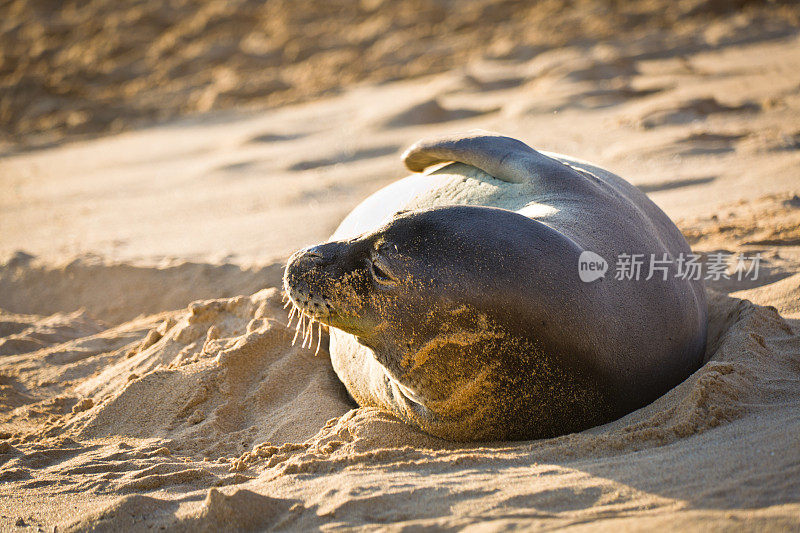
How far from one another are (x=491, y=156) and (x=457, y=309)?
4.00ft

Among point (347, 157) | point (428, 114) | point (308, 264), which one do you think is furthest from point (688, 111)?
point (308, 264)

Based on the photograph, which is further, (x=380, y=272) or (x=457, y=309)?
(x=380, y=272)

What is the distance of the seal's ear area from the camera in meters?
3.42

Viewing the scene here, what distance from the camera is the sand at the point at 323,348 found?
2.28 m

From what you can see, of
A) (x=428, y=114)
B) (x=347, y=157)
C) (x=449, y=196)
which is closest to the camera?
(x=449, y=196)

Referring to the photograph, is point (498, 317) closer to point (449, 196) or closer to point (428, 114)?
point (449, 196)

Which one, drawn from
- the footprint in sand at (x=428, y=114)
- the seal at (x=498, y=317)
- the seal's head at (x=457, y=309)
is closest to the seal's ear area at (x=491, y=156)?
the seal at (x=498, y=317)

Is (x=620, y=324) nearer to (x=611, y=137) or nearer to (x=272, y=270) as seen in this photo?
(x=272, y=270)

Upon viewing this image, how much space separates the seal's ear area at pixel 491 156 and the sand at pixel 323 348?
3.23ft

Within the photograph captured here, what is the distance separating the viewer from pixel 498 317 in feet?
8.22

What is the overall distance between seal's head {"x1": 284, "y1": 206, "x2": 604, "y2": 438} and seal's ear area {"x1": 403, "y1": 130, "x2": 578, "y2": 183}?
818mm

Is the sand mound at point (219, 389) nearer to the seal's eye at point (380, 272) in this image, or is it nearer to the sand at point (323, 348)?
the sand at point (323, 348)

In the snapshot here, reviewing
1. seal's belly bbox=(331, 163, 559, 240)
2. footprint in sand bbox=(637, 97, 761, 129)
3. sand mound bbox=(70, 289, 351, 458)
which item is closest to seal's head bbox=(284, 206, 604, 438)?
seal's belly bbox=(331, 163, 559, 240)

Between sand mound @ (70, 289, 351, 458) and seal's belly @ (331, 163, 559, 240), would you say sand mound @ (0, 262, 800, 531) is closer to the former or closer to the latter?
sand mound @ (70, 289, 351, 458)
